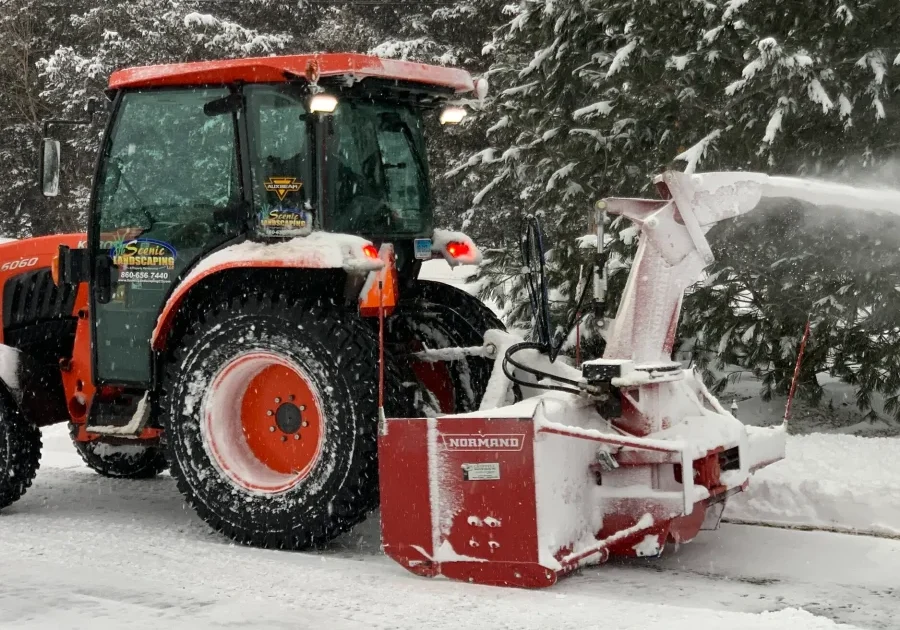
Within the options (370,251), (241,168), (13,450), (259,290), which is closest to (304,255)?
(370,251)

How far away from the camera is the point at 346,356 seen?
16.7ft

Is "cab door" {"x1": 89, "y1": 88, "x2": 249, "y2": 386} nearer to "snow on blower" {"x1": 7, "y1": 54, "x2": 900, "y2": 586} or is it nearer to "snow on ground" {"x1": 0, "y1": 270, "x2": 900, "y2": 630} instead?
"snow on blower" {"x1": 7, "y1": 54, "x2": 900, "y2": 586}

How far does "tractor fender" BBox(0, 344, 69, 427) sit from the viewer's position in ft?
20.6

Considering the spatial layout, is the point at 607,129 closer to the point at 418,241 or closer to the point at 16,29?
the point at 418,241

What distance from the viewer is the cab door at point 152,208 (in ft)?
18.5

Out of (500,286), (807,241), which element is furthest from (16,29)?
(807,241)

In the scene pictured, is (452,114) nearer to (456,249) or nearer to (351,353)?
(456,249)

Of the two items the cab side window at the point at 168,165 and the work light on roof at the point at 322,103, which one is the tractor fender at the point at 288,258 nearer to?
the cab side window at the point at 168,165

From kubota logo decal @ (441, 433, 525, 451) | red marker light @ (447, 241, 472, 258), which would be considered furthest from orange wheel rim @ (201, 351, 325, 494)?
red marker light @ (447, 241, 472, 258)

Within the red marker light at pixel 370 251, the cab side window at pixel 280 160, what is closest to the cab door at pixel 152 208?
the cab side window at pixel 280 160

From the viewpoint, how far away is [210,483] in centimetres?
547

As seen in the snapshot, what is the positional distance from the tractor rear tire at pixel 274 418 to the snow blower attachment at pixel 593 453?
36 centimetres

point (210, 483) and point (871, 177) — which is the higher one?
point (871, 177)

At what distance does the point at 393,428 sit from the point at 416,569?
603 mm
